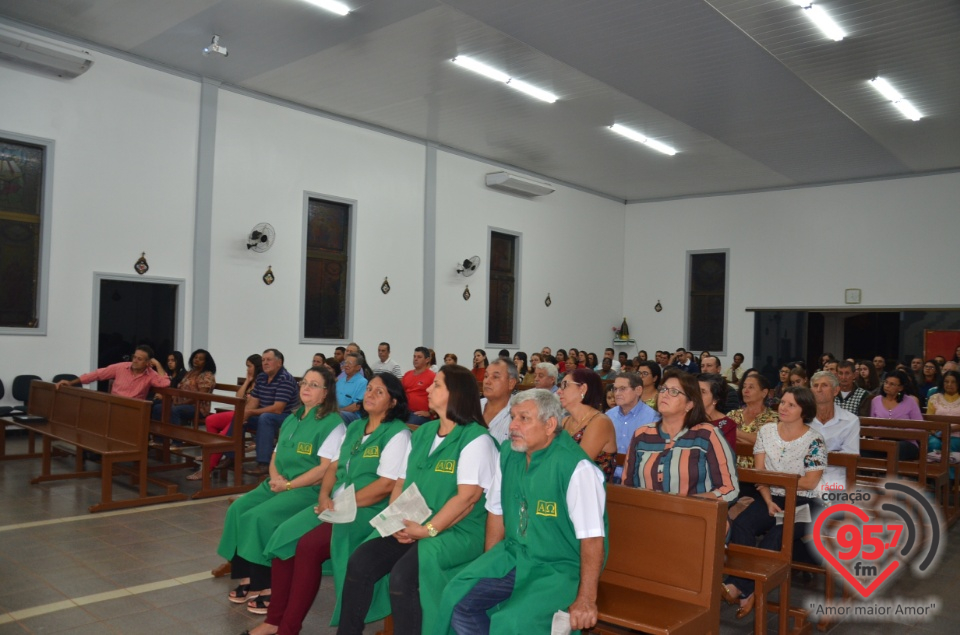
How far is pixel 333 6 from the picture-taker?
26.5 feet

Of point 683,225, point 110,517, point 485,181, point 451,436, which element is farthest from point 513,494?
point 683,225

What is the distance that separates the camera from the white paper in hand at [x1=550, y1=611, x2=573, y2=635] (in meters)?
2.63

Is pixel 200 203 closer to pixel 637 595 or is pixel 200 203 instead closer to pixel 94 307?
pixel 94 307

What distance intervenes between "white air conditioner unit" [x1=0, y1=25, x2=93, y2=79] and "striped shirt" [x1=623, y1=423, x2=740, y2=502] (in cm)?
809

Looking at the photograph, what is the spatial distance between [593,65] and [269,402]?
555cm

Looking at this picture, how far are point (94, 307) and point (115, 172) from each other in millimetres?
1666

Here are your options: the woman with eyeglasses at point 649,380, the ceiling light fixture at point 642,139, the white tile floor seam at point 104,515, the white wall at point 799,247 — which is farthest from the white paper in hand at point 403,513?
the white wall at point 799,247

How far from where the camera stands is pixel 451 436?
10.5 ft

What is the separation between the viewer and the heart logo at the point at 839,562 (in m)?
4.18

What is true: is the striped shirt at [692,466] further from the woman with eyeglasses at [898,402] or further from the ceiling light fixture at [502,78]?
the ceiling light fixture at [502,78]

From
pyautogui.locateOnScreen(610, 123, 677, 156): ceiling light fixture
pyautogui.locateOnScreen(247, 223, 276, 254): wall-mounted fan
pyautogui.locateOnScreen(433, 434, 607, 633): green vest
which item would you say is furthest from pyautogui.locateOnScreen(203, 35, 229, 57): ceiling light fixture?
pyautogui.locateOnScreen(433, 434, 607, 633): green vest

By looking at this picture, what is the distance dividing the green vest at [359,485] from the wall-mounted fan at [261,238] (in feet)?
24.9

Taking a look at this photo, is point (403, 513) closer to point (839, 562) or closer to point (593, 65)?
point (839, 562)

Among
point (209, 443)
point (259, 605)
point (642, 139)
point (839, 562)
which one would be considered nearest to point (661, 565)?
point (839, 562)
